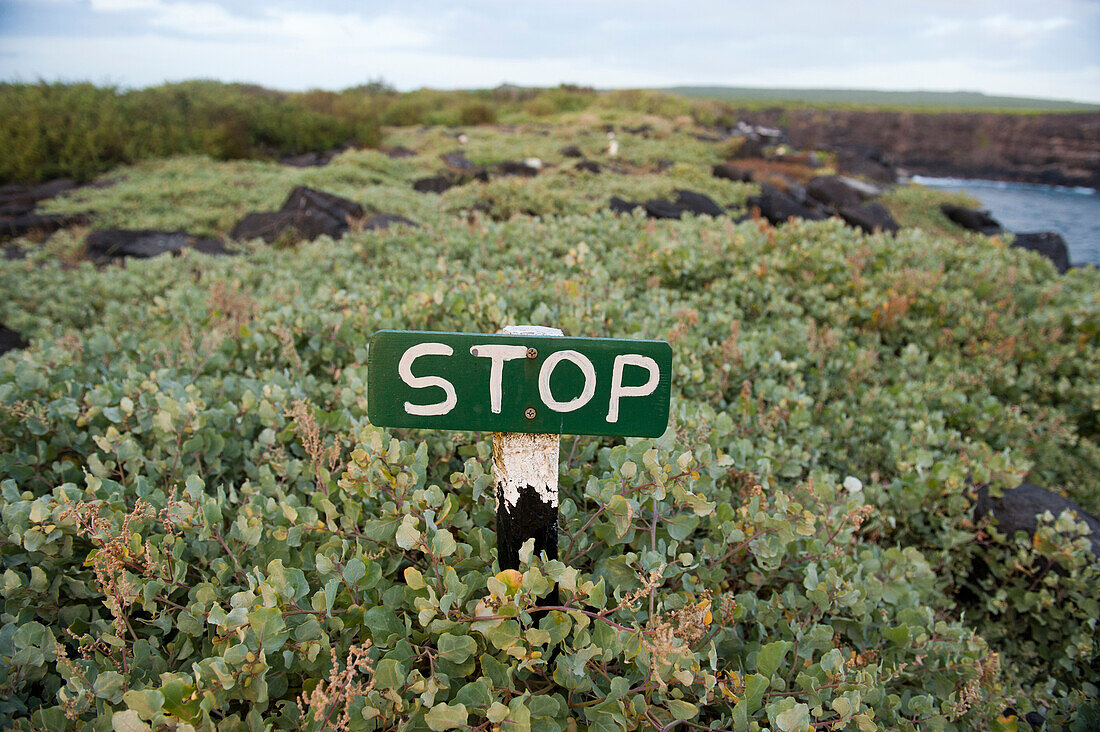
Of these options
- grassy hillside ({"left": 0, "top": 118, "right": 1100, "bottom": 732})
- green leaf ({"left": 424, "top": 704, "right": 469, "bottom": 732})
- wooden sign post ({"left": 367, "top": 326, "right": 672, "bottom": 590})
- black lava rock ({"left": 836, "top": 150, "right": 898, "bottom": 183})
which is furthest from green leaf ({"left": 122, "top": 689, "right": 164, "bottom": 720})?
black lava rock ({"left": 836, "top": 150, "right": 898, "bottom": 183})

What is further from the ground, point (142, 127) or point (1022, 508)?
point (142, 127)

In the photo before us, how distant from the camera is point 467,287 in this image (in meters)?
3.53

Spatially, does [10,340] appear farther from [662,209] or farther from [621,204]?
[662,209]

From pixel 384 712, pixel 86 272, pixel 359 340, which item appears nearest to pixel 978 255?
pixel 359 340

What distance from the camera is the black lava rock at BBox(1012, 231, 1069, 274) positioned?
9.11 metres

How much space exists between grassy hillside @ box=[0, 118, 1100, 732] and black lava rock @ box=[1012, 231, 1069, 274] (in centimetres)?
502

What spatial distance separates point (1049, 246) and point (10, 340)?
1324cm

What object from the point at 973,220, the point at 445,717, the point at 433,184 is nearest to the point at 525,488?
the point at 445,717

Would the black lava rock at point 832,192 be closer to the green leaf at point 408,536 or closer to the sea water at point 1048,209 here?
the sea water at point 1048,209

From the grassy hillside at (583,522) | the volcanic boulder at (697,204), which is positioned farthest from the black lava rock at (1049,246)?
the grassy hillside at (583,522)

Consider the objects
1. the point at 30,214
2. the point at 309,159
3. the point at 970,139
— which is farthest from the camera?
the point at 970,139

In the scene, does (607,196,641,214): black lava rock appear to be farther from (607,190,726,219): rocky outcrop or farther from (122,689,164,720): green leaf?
(122,689,164,720): green leaf

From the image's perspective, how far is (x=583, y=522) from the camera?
1822mm

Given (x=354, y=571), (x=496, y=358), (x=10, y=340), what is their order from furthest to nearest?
(x=10, y=340) → (x=354, y=571) → (x=496, y=358)
